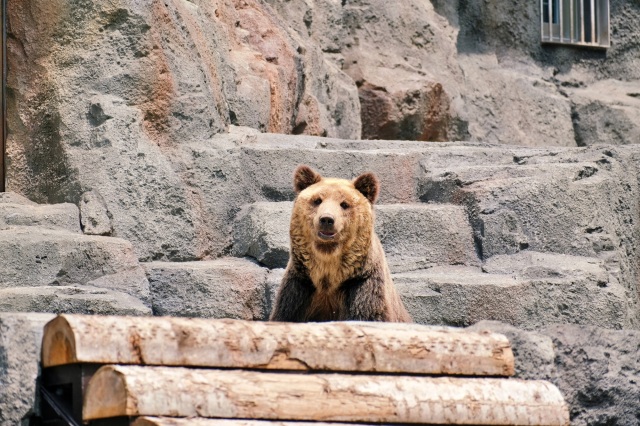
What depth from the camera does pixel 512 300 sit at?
359 inches

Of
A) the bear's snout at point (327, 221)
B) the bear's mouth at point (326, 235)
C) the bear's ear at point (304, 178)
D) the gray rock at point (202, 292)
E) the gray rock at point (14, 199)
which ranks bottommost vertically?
the gray rock at point (202, 292)

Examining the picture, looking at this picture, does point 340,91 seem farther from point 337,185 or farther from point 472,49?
point 337,185

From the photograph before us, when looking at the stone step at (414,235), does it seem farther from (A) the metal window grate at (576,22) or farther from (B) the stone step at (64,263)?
(A) the metal window grate at (576,22)

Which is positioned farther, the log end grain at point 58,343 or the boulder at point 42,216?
the boulder at point 42,216

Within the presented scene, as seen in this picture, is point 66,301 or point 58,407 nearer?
point 58,407

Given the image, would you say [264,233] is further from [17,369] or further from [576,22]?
[576,22]

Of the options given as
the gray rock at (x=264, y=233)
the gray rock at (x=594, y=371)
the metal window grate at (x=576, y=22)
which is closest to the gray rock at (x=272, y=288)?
the gray rock at (x=264, y=233)

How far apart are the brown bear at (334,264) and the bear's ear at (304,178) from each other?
0.01 m

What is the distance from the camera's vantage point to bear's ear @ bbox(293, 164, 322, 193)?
844cm

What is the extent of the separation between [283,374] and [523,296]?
365cm

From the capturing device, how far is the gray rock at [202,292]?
8.98 meters

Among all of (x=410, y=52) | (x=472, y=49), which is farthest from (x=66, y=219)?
(x=472, y=49)

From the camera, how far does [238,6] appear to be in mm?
12430

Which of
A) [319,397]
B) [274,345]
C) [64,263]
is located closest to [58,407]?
[274,345]
